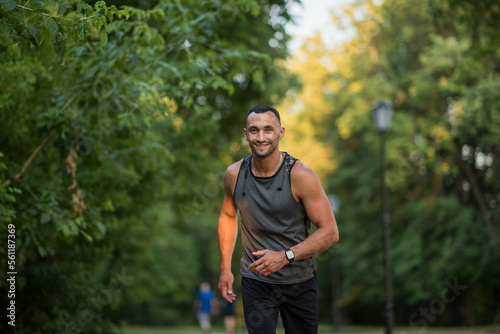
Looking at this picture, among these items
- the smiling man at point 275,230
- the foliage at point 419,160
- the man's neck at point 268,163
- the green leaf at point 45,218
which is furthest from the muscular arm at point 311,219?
the foliage at point 419,160

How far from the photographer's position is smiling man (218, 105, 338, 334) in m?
4.18

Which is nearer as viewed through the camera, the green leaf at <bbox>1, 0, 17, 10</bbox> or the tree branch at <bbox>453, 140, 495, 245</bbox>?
the green leaf at <bbox>1, 0, 17, 10</bbox>

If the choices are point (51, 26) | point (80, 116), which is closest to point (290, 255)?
point (51, 26)

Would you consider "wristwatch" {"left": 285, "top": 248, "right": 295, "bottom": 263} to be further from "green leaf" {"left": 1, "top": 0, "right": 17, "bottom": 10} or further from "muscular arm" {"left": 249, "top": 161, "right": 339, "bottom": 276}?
"green leaf" {"left": 1, "top": 0, "right": 17, "bottom": 10}

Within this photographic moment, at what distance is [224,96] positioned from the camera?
17188 millimetres

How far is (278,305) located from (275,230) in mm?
523

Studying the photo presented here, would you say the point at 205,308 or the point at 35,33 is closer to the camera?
the point at 35,33

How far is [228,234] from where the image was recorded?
4.66 meters

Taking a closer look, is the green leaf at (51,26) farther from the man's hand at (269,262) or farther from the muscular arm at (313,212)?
the man's hand at (269,262)

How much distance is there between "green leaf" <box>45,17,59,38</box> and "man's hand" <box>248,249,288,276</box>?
204 cm

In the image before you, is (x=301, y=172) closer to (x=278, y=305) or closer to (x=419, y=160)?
(x=278, y=305)

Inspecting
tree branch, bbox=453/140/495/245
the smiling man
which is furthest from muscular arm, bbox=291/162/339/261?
tree branch, bbox=453/140/495/245

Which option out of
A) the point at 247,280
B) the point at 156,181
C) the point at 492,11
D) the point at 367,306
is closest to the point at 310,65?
the point at 367,306

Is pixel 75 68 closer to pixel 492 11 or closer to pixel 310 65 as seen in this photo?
pixel 492 11
